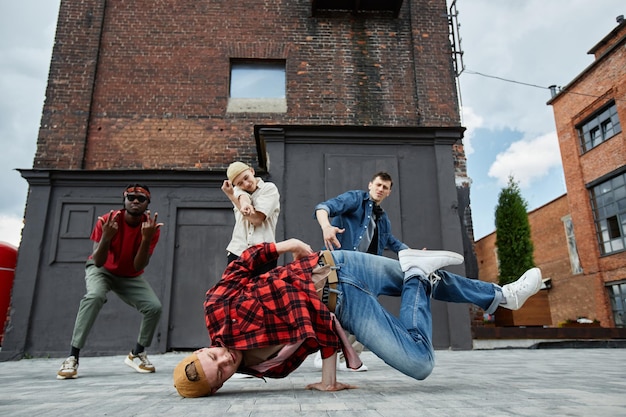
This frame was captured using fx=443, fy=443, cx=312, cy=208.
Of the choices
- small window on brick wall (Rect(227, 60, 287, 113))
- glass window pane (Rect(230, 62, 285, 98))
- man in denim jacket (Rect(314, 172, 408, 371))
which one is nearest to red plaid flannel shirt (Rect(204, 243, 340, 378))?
man in denim jacket (Rect(314, 172, 408, 371))

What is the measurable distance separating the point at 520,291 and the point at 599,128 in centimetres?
2045

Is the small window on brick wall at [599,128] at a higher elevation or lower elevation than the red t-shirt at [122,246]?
higher

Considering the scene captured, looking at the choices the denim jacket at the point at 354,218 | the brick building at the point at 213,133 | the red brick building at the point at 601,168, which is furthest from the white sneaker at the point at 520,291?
the red brick building at the point at 601,168

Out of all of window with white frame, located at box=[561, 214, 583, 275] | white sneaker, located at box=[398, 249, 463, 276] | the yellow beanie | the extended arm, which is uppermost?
window with white frame, located at box=[561, 214, 583, 275]

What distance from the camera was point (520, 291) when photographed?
2.85 metres

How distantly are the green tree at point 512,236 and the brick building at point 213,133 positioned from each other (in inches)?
506

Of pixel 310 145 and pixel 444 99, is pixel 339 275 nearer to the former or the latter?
pixel 310 145

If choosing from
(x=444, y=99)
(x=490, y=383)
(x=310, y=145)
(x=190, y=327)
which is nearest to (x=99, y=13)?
(x=310, y=145)

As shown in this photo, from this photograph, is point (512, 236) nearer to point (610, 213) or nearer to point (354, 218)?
point (610, 213)

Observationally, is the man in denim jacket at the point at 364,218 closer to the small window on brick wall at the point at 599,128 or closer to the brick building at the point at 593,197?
the brick building at the point at 593,197

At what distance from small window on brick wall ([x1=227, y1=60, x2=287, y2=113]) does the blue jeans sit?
772cm

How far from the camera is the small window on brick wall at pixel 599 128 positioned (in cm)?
1839

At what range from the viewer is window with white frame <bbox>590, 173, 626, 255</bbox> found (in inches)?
713

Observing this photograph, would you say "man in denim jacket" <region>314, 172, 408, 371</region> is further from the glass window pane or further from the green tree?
the green tree
